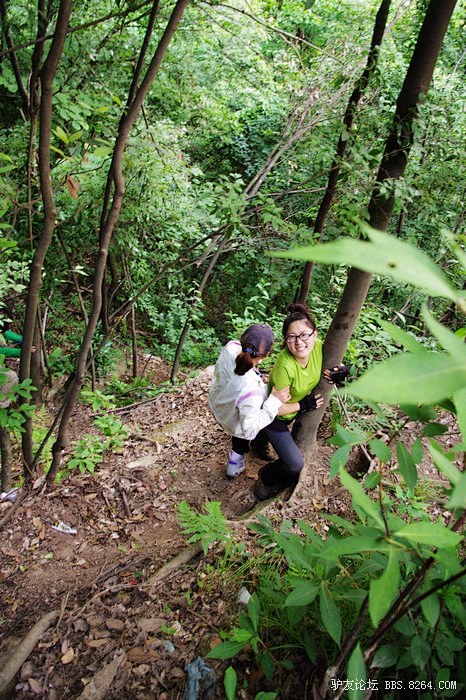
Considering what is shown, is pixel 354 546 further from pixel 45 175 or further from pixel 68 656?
pixel 45 175

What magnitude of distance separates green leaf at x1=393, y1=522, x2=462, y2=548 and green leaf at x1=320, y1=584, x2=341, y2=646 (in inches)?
24.4

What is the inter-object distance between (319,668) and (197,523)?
1220mm

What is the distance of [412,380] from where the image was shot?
16.3 inches

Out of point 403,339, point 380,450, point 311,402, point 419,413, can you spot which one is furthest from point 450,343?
point 311,402

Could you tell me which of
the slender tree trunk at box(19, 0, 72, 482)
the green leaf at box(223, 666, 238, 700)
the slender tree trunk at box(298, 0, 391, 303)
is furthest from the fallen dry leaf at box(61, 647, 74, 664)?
the slender tree trunk at box(298, 0, 391, 303)

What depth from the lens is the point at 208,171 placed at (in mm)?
9828

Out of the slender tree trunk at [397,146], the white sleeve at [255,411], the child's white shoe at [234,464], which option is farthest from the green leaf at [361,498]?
the child's white shoe at [234,464]

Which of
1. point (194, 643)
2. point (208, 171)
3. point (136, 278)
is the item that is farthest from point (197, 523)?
point (208, 171)

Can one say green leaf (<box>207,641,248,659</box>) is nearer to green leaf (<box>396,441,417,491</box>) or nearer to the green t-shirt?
green leaf (<box>396,441,417,491</box>)

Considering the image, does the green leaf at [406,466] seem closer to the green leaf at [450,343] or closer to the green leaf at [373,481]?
the green leaf at [373,481]

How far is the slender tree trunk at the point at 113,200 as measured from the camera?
2.26 metres

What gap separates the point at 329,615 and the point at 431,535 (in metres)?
0.65

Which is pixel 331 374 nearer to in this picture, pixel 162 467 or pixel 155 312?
pixel 162 467

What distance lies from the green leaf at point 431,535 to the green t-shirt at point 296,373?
2138 millimetres
